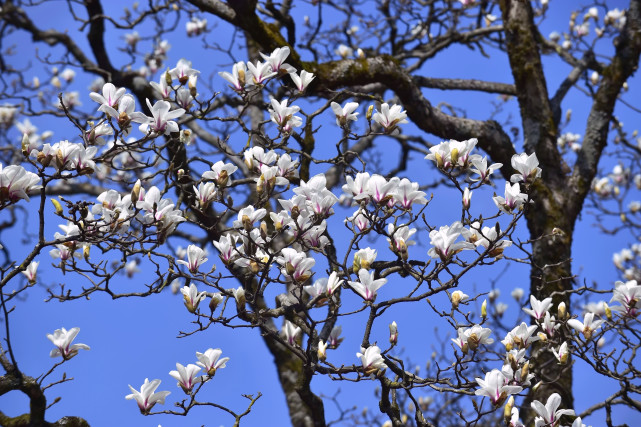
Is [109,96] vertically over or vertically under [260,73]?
under

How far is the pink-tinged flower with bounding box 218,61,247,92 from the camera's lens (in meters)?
2.78

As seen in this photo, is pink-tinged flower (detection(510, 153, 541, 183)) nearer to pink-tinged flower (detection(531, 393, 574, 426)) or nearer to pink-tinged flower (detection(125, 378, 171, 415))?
pink-tinged flower (detection(531, 393, 574, 426))

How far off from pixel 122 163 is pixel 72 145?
3.19 metres

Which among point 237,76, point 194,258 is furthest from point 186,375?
point 237,76

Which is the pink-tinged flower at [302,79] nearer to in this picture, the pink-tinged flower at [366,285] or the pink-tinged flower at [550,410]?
the pink-tinged flower at [366,285]

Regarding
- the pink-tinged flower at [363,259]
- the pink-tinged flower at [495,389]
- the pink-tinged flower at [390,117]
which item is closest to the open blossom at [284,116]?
the pink-tinged flower at [390,117]

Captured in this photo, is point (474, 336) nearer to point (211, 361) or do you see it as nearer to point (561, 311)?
point (561, 311)

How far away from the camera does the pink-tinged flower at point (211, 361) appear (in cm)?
244

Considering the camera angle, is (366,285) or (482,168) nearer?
(366,285)

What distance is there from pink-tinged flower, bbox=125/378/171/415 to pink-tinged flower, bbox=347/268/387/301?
873 millimetres

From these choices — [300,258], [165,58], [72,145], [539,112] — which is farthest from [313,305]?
[165,58]

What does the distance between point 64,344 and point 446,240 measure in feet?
5.08

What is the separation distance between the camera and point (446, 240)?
2312mm

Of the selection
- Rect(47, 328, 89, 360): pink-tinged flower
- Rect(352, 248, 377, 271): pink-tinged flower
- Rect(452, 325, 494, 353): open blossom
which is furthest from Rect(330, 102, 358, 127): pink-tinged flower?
Rect(47, 328, 89, 360): pink-tinged flower
